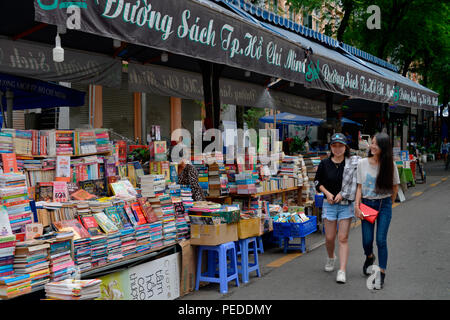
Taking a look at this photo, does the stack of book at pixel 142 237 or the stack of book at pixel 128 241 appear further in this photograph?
the stack of book at pixel 142 237

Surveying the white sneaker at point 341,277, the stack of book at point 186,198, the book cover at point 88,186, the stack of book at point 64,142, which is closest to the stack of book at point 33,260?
the book cover at point 88,186

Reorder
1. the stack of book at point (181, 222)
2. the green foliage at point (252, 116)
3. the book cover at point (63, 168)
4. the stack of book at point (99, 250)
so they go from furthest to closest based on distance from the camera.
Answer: the green foliage at point (252, 116) < the stack of book at point (181, 222) < the book cover at point (63, 168) < the stack of book at point (99, 250)

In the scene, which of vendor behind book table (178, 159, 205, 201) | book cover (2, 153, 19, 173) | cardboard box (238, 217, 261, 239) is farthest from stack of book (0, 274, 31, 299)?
vendor behind book table (178, 159, 205, 201)

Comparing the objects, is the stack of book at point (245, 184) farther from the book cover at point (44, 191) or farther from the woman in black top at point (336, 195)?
the book cover at point (44, 191)

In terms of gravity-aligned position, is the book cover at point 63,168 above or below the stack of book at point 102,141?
below

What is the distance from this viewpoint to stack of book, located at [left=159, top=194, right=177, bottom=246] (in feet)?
19.9

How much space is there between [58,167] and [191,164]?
260 cm

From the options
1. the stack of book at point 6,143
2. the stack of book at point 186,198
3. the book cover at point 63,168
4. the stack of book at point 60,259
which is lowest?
the stack of book at point 60,259

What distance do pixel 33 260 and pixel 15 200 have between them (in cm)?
65

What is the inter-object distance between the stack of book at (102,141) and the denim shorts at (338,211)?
3.08 m

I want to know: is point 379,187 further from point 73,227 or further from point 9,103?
point 9,103

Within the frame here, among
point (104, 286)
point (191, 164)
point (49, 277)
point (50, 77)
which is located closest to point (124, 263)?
point (104, 286)

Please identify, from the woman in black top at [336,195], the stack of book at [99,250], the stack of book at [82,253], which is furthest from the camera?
the woman in black top at [336,195]

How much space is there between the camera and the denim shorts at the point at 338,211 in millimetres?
6590
